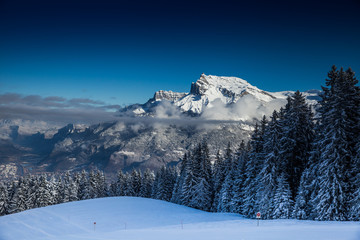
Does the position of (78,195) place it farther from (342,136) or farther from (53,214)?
(342,136)

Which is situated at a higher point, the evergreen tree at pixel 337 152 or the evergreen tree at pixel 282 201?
the evergreen tree at pixel 337 152

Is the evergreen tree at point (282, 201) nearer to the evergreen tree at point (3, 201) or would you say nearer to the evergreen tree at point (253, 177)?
the evergreen tree at point (253, 177)

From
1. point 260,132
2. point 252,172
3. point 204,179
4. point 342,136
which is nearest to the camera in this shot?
point 342,136

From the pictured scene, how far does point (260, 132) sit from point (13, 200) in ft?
239

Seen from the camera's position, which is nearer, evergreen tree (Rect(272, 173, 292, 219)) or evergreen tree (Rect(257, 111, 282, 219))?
evergreen tree (Rect(272, 173, 292, 219))

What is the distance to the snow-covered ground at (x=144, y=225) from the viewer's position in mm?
17500

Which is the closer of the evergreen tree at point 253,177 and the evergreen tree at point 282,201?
the evergreen tree at point 282,201

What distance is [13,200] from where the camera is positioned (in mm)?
78062

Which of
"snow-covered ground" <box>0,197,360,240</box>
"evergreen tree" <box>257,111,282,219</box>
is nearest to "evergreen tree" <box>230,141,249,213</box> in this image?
"snow-covered ground" <box>0,197,360,240</box>

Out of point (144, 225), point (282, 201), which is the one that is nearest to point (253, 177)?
point (282, 201)

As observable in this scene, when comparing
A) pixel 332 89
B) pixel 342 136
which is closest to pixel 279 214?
pixel 342 136

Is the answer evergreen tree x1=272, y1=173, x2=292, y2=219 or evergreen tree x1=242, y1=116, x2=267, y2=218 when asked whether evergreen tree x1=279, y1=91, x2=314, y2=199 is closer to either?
evergreen tree x1=272, y1=173, x2=292, y2=219

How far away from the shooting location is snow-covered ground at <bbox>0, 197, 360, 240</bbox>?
57.4ft

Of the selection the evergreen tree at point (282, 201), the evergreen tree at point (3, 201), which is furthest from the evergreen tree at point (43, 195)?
the evergreen tree at point (282, 201)
